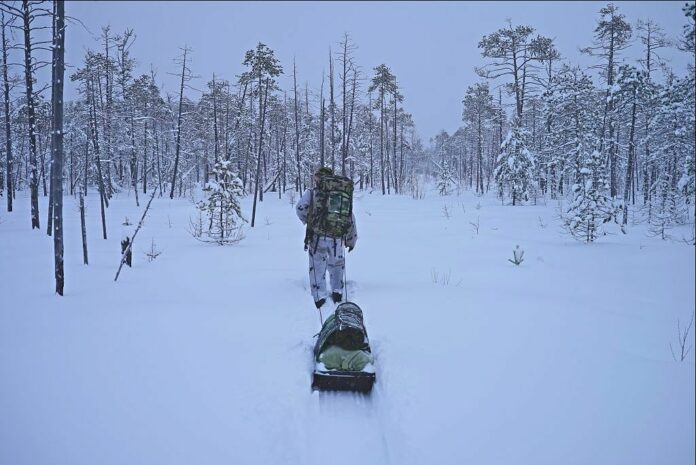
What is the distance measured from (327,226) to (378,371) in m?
2.56

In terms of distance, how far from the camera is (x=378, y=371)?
12.7 feet

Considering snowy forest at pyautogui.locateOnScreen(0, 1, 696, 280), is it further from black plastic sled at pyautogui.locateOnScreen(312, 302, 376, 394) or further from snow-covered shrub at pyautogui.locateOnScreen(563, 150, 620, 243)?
black plastic sled at pyautogui.locateOnScreen(312, 302, 376, 394)

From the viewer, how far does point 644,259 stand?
26.9ft

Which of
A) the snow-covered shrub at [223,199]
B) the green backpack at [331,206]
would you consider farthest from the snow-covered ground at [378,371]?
the snow-covered shrub at [223,199]

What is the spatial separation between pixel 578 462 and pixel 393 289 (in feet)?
13.8

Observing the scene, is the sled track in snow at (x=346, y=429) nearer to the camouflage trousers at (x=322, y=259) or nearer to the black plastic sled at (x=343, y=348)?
the black plastic sled at (x=343, y=348)

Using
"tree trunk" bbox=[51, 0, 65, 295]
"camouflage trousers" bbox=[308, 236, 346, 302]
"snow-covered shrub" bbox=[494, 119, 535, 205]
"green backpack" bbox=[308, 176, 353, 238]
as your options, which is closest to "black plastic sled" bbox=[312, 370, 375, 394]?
"camouflage trousers" bbox=[308, 236, 346, 302]

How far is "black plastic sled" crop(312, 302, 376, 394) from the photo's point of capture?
3602 millimetres

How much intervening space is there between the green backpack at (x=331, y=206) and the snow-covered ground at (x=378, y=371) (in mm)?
1275

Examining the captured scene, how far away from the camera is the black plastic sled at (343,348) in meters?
3.60

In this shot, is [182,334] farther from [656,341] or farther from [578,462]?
[656,341]

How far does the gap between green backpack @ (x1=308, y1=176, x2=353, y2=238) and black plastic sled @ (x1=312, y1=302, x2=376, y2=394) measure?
1812 mm

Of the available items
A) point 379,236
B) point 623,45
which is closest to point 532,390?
point 379,236

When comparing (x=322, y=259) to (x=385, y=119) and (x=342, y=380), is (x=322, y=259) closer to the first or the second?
(x=342, y=380)
